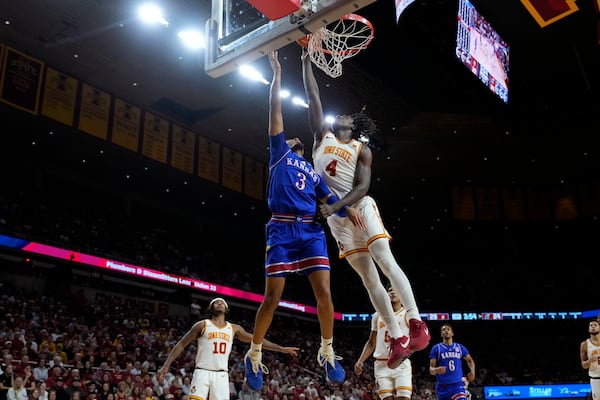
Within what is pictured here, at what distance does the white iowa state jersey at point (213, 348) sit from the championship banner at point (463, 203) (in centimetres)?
2074

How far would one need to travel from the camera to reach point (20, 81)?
16.7m

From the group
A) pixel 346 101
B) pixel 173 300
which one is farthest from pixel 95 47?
pixel 173 300

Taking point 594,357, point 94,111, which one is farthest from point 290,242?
Result: point 94,111

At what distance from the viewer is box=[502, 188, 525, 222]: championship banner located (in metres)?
28.4

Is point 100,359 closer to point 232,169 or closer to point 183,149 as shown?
point 183,149

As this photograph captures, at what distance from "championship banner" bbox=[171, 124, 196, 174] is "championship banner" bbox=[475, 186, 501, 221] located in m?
14.0

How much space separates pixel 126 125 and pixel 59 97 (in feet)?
7.70

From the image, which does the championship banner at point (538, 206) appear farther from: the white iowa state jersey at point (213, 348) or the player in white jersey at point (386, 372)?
the white iowa state jersey at point (213, 348)

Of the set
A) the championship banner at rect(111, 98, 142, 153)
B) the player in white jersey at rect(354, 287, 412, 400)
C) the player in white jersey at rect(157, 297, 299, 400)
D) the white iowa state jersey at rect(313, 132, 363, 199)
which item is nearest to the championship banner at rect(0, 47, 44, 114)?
the championship banner at rect(111, 98, 142, 153)

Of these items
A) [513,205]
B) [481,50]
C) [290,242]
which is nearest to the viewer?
[290,242]

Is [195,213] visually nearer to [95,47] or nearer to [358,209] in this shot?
[95,47]

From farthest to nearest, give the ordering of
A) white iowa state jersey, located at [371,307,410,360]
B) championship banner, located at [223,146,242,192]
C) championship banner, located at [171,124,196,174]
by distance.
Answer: championship banner, located at [223,146,242,192], championship banner, located at [171,124,196,174], white iowa state jersey, located at [371,307,410,360]

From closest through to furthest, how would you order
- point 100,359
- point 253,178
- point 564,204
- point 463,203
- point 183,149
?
point 100,359 → point 183,149 → point 253,178 → point 463,203 → point 564,204

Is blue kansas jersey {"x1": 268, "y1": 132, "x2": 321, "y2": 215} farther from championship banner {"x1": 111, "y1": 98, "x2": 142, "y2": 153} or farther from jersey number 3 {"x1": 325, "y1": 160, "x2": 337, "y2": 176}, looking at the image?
championship banner {"x1": 111, "y1": 98, "x2": 142, "y2": 153}
